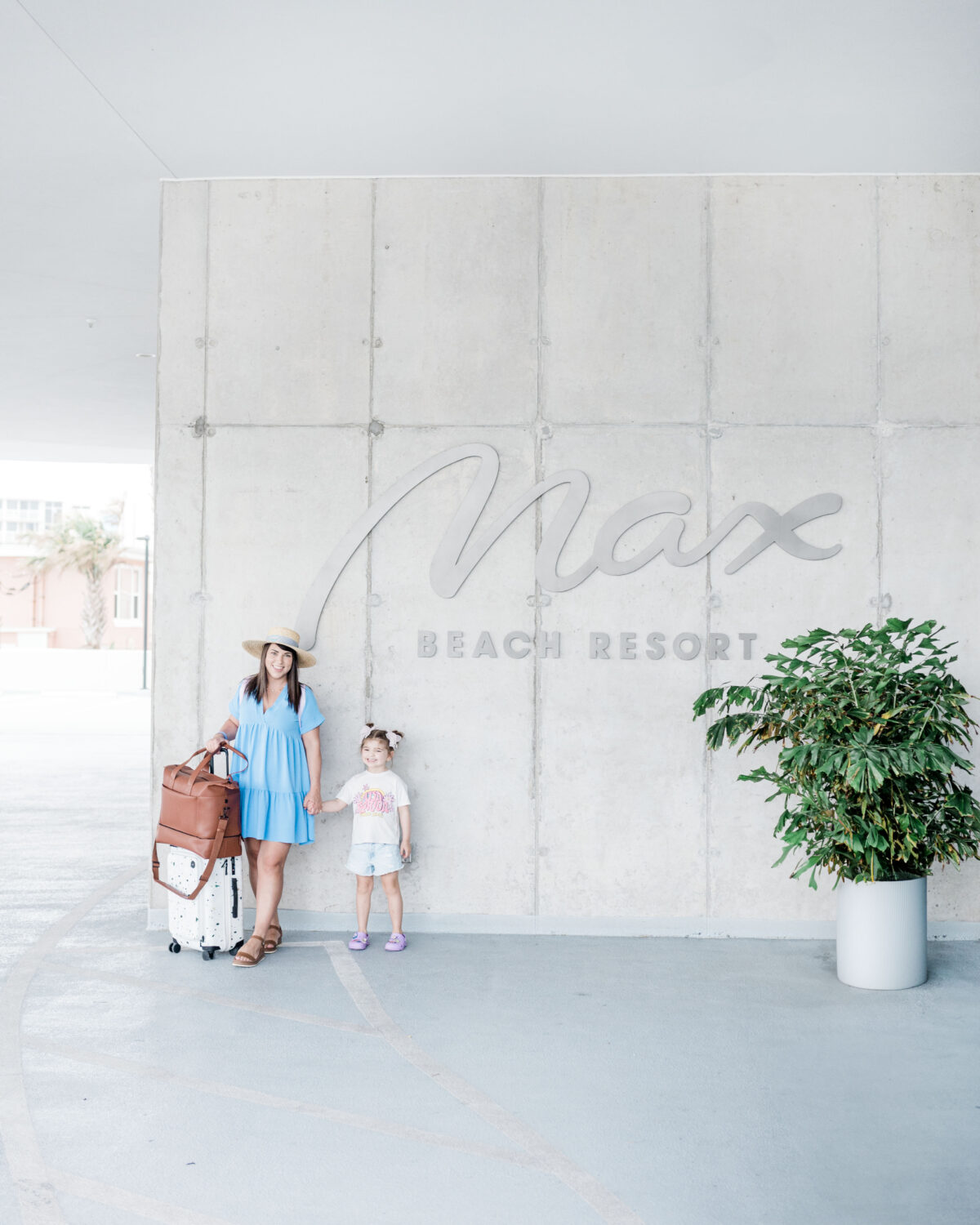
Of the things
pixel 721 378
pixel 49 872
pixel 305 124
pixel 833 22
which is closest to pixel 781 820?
pixel 721 378

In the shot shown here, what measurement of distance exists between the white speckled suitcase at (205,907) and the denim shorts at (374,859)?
0.63 m

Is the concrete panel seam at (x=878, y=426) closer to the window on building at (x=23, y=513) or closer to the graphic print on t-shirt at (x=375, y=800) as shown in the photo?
the graphic print on t-shirt at (x=375, y=800)

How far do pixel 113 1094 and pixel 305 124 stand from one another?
4.68m

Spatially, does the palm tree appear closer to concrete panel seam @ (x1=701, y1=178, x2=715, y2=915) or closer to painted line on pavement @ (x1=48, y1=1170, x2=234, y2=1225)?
concrete panel seam @ (x1=701, y1=178, x2=715, y2=915)

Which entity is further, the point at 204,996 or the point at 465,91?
the point at 465,91

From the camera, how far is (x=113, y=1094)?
3891mm

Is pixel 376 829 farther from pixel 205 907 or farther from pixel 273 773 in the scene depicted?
pixel 205 907

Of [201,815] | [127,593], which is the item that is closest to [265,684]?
[201,815]

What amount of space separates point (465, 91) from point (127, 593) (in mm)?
52645

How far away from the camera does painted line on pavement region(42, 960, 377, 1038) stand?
462 cm

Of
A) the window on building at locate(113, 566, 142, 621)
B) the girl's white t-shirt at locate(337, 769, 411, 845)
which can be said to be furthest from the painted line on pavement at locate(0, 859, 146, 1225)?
the window on building at locate(113, 566, 142, 621)

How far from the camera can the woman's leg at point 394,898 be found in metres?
5.76

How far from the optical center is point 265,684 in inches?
227

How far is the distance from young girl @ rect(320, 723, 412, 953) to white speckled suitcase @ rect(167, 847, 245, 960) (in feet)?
2.00
